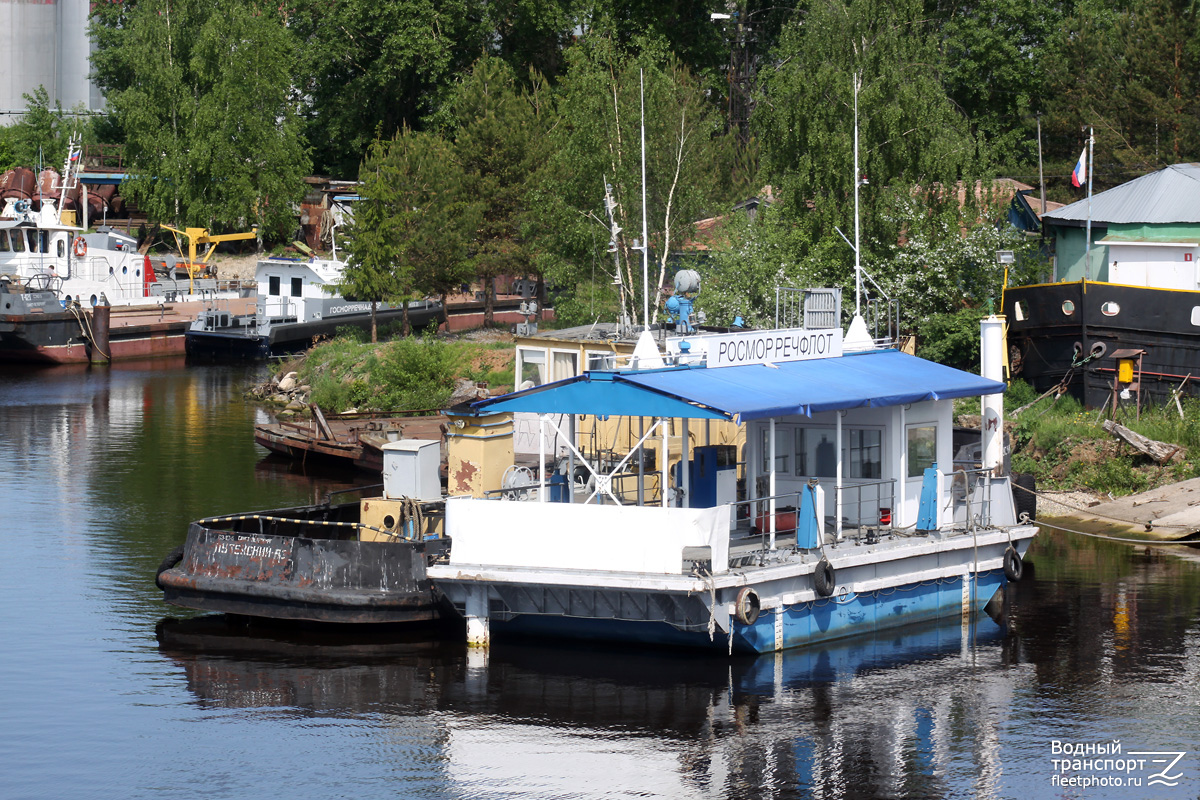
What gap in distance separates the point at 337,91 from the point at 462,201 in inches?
1203

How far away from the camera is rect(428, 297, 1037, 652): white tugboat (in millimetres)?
17969

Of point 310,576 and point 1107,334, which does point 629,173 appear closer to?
point 1107,334

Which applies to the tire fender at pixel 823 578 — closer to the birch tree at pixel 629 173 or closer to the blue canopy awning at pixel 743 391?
the blue canopy awning at pixel 743 391

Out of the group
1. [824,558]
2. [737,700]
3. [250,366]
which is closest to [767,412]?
[824,558]

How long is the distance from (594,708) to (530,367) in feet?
34.4

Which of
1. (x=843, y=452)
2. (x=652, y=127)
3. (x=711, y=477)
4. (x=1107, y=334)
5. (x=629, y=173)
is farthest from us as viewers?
(x=652, y=127)

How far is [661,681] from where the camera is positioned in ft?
60.8

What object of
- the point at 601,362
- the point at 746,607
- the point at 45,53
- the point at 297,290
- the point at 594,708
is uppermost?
the point at 45,53

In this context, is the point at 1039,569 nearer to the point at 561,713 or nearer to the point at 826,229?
the point at 561,713

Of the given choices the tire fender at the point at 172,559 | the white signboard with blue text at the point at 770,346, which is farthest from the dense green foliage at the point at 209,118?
the white signboard with blue text at the point at 770,346

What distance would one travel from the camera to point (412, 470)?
75.5 feet

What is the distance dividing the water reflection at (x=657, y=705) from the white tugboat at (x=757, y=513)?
1.87ft

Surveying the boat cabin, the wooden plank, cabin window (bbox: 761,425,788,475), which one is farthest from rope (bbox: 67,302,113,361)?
cabin window (bbox: 761,425,788,475)

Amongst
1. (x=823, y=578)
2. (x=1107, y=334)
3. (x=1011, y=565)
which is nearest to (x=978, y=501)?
(x=1011, y=565)
